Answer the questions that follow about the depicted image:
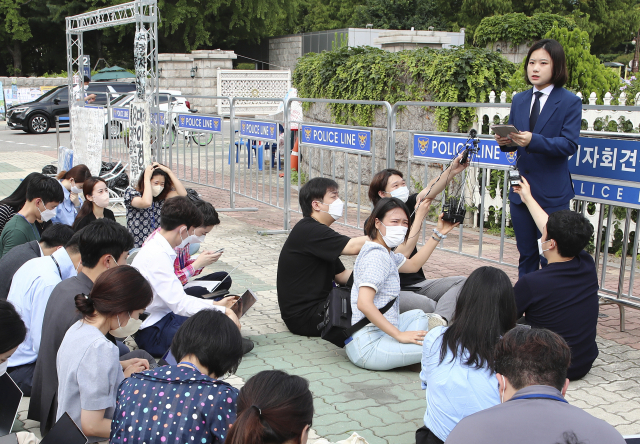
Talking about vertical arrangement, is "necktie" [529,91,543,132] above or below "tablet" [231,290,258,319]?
above

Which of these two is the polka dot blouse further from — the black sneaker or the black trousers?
the black sneaker

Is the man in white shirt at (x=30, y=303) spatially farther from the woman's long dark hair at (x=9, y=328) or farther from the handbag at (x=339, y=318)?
the handbag at (x=339, y=318)

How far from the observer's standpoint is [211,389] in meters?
2.51

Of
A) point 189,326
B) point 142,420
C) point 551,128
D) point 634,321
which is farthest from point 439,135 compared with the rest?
point 142,420

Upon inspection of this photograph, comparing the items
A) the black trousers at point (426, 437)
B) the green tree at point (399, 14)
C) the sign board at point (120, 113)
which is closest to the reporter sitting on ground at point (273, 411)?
the black trousers at point (426, 437)

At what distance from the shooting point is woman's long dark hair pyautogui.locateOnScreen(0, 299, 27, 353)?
9.26 feet

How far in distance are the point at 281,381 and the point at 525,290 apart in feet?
7.49

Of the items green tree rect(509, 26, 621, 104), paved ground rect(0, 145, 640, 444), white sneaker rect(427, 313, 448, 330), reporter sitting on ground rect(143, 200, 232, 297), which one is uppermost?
green tree rect(509, 26, 621, 104)

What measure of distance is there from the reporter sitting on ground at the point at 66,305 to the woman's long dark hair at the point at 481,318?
1833 mm

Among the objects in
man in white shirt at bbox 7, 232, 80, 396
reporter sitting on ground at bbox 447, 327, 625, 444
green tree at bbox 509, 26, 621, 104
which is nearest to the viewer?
reporter sitting on ground at bbox 447, 327, 625, 444

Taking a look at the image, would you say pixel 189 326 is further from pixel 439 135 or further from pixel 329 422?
pixel 439 135

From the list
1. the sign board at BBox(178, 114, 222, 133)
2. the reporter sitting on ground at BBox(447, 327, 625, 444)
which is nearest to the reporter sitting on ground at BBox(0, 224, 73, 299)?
the reporter sitting on ground at BBox(447, 327, 625, 444)

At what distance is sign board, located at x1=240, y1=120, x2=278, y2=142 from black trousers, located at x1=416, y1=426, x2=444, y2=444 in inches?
235

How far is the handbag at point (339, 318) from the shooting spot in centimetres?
429
